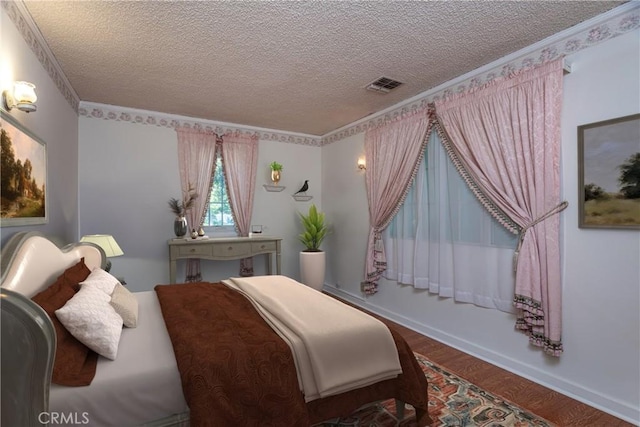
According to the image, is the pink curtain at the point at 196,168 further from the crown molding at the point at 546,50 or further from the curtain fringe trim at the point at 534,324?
the curtain fringe trim at the point at 534,324

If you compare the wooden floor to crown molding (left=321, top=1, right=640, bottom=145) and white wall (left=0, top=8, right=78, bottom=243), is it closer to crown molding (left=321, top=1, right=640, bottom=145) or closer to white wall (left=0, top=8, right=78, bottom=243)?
crown molding (left=321, top=1, right=640, bottom=145)

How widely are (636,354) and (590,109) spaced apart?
5.21ft

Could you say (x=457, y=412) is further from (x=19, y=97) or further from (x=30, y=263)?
(x=19, y=97)

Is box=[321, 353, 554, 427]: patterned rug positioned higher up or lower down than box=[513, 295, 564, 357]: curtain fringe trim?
lower down

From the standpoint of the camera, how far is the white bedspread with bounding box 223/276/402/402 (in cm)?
149

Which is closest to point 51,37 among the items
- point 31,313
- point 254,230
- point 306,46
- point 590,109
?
point 306,46

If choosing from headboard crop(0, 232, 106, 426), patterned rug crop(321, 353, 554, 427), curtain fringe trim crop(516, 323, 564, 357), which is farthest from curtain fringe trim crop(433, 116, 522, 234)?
headboard crop(0, 232, 106, 426)

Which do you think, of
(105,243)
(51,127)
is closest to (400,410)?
(105,243)

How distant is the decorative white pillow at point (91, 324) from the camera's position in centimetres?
135

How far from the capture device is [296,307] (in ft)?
6.57

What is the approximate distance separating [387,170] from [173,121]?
9.37 feet

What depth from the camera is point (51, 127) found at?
243cm

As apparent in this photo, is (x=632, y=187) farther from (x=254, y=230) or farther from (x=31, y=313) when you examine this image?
(x=254, y=230)

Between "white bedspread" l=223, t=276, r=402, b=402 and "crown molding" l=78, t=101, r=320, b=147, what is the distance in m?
3.06
